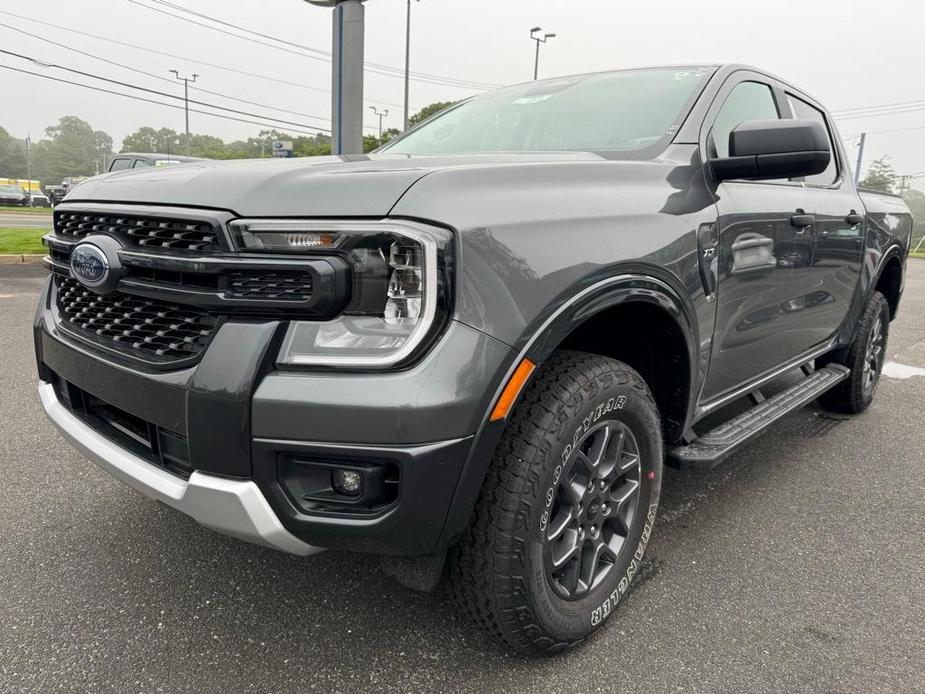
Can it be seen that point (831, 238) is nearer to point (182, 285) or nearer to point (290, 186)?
point (290, 186)

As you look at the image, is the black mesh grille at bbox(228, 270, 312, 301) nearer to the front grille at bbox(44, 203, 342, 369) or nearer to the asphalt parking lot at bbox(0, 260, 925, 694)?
the front grille at bbox(44, 203, 342, 369)

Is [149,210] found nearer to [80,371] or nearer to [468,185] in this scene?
[80,371]

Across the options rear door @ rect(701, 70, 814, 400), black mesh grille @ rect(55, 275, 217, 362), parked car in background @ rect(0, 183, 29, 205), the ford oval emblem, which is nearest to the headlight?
black mesh grille @ rect(55, 275, 217, 362)

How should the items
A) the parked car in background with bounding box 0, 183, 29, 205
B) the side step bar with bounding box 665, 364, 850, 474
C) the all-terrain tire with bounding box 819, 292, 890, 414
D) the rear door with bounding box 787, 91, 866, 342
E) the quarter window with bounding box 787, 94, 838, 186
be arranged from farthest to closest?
the parked car in background with bounding box 0, 183, 29, 205 < the all-terrain tire with bounding box 819, 292, 890, 414 < the quarter window with bounding box 787, 94, 838, 186 < the rear door with bounding box 787, 91, 866, 342 < the side step bar with bounding box 665, 364, 850, 474

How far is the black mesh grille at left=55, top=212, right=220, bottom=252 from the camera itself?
1.56 meters

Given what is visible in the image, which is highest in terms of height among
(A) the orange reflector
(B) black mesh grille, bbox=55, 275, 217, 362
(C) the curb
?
(B) black mesh grille, bbox=55, 275, 217, 362

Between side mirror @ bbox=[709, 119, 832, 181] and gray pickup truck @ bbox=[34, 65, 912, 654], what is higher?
side mirror @ bbox=[709, 119, 832, 181]

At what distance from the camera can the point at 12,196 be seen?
3603 cm

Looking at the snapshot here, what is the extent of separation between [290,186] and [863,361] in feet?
12.4

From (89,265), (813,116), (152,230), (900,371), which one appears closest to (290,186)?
(152,230)

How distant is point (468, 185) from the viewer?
62.5 inches

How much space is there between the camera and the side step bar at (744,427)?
7.69 ft

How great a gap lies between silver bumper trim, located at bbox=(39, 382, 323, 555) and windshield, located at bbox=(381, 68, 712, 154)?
1569mm

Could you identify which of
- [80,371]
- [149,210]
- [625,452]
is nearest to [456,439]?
[625,452]
